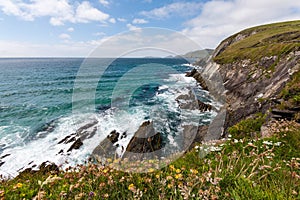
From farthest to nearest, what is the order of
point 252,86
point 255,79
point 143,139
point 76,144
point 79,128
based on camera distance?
point 255,79
point 252,86
point 79,128
point 76,144
point 143,139

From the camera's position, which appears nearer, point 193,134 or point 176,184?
point 176,184

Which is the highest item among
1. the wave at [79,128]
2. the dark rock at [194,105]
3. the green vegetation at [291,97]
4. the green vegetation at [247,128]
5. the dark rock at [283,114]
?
the green vegetation at [291,97]

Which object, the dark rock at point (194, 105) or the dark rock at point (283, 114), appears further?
the dark rock at point (194, 105)

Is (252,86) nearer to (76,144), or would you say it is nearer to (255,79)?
(255,79)

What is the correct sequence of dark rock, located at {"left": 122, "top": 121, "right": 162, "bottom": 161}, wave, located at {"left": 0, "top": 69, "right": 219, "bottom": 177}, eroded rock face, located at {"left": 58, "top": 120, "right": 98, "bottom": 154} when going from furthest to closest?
eroded rock face, located at {"left": 58, "top": 120, "right": 98, "bottom": 154} → wave, located at {"left": 0, "top": 69, "right": 219, "bottom": 177} → dark rock, located at {"left": 122, "top": 121, "right": 162, "bottom": 161}

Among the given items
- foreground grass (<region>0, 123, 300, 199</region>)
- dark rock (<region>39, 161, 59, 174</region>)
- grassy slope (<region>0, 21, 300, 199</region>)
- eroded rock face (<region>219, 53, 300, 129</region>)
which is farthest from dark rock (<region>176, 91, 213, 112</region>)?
foreground grass (<region>0, 123, 300, 199</region>)

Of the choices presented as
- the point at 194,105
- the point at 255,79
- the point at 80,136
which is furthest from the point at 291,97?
the point at 80,136

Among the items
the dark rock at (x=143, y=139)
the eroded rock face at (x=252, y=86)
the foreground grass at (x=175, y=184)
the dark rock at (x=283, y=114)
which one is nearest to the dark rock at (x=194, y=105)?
the eroded rock face at (x=252, y=86)

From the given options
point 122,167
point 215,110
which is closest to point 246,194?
point 122,167

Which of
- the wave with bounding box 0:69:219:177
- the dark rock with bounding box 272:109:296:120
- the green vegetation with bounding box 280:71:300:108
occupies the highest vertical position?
Result: the green vegetation with bounding box 280:71:300:108

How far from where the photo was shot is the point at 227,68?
34.7 m

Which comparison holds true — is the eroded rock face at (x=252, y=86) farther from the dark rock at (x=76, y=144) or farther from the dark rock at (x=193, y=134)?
the dark rock at (x=76, y=144)

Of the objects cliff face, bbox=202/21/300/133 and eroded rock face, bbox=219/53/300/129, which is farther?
cliff face, bbox=202/21/300/133

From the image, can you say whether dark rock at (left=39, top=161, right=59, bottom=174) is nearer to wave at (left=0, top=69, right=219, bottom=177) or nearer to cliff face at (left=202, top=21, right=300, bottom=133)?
wave at (left=0, top=69, right=219, bottom=177)
